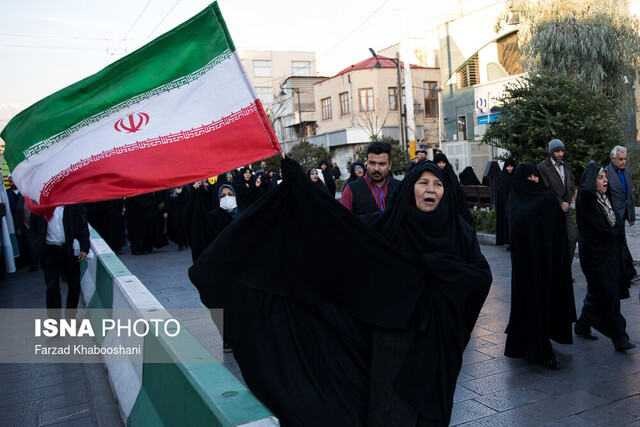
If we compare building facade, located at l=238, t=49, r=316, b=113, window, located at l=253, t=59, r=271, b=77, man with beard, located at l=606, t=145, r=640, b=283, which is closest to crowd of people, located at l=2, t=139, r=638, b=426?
man with beard, located at l=606, t=145, r=640, b=283

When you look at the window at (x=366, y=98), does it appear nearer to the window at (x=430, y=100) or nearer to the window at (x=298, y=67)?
the window at (x=430, y=100)

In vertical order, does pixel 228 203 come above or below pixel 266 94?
below

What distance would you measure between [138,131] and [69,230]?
3.98 meters

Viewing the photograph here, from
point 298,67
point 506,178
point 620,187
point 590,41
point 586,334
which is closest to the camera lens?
point 586,334

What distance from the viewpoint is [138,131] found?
302cm

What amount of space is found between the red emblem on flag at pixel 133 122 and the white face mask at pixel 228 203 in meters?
3.65

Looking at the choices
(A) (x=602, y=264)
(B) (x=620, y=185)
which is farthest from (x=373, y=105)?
(A) (x=602, y=264)

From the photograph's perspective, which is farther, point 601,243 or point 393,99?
point 393,99

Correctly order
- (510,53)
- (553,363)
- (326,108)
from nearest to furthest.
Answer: (553,363) < (510,53) < (326,108)

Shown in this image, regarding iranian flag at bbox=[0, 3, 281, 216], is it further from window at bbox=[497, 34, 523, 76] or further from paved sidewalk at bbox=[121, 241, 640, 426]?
window at bbox=[497, 34, 523, 76]

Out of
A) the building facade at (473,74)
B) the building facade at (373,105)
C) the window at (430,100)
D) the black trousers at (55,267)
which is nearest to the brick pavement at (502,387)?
the black trousers at (55,267)

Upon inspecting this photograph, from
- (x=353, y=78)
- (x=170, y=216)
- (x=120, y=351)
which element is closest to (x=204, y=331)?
(x=120, y=351)

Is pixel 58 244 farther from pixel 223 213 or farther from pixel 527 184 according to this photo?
pixel 527 184

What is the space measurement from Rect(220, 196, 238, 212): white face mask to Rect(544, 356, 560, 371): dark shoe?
3.58 meters
